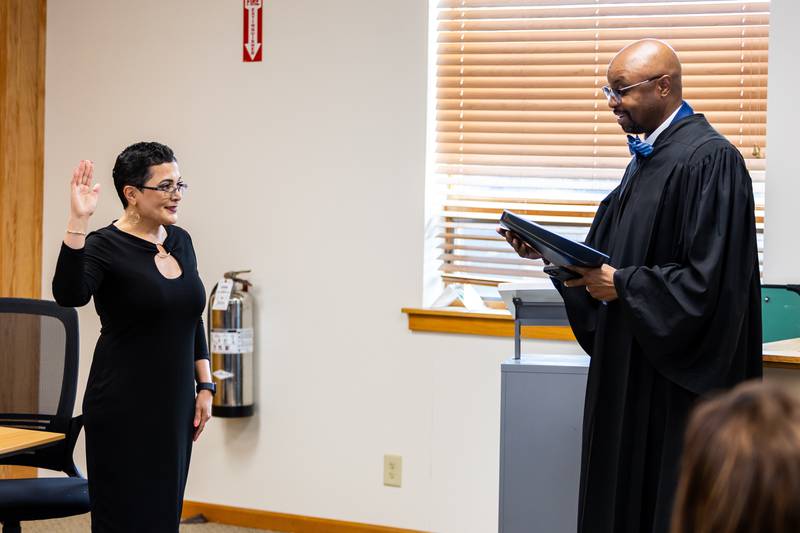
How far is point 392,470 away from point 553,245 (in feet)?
6.33

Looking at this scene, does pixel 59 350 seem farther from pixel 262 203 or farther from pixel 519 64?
pixel 519 64

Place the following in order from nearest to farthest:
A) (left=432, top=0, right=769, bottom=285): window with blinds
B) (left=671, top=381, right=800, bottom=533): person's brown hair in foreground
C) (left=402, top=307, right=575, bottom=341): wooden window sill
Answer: (left=671, top=381, right=800, bottom=533): person's brown hair in foreground
(left=432, top=0, right=769, bottom=285): window with blinds
(left=402, top=307, right=575, bottom=341): wooden window sill

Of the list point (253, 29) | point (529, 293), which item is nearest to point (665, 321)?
point (529, 293)

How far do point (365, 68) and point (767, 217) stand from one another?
1616mm

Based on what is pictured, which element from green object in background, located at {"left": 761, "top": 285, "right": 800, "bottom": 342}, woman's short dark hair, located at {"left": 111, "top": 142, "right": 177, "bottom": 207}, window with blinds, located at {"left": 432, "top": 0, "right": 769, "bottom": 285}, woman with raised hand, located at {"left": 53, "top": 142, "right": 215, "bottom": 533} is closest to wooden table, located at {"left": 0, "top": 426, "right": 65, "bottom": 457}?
woman with raised hand, located at {"left": 53, "top": 142, "right": 215, "bottom": 533}

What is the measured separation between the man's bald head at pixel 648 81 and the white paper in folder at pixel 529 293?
503 mm

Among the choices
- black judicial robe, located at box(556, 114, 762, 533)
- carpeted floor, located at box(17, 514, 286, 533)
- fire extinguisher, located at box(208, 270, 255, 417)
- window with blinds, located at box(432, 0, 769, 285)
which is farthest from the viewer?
carpeted floor, located at box(17, 514, 286, 533)

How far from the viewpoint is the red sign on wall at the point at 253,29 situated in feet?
12.9

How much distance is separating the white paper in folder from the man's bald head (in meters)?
0.50

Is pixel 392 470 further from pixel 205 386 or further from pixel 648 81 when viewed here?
pixel 648 81

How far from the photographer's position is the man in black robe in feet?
6.92

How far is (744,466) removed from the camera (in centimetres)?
67

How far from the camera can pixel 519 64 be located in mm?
3672

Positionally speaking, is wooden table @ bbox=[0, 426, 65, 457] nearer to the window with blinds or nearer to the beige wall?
the beige wall
